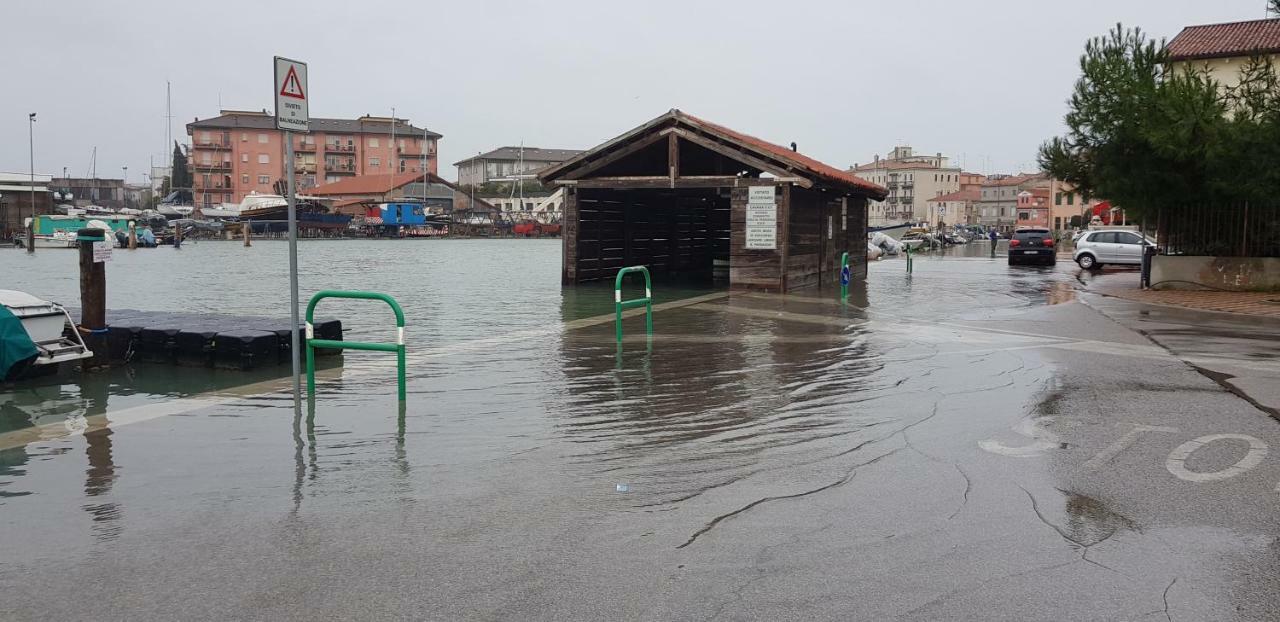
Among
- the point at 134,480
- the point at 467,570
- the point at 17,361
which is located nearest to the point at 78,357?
the point at 17,361

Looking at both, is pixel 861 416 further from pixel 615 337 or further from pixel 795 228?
pixel 795 228

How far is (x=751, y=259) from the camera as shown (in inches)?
885

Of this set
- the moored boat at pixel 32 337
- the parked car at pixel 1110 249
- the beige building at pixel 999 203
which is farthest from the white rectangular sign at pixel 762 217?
the beige building at pixel 999 203

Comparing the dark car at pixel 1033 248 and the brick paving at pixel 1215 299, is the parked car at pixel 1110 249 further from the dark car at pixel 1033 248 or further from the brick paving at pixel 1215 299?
the brick paving at pixel 1215 299

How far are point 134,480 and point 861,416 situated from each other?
522 centimetres

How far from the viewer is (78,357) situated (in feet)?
35.3

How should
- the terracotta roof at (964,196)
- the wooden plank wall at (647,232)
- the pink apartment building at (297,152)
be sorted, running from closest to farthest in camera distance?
1. the wooden plank wall at (647,232)
2. the pink apartment building at (297,152)
3. the terracotta roof at (964,196)

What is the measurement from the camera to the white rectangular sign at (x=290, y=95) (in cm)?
772

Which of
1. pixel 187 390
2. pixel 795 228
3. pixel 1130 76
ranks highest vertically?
pixel 1130 76

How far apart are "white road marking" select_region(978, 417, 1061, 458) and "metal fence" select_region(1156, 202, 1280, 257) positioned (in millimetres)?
16233

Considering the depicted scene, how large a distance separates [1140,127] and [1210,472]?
16352 millimetres

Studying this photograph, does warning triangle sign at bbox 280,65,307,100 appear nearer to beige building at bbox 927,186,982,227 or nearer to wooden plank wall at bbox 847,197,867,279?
wooden plank wall at bbox 847,197,867,279

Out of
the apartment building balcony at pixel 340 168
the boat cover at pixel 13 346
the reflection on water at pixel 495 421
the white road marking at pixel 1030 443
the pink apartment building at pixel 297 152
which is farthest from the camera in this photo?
the apartment building balcony at pixel 340 168

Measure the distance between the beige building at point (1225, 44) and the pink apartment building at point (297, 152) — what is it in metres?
88.9
